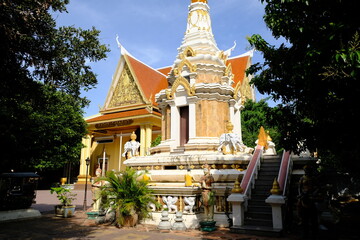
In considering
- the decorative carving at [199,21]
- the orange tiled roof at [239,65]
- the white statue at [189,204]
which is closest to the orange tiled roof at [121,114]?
the orange tiled roof at [239,65]

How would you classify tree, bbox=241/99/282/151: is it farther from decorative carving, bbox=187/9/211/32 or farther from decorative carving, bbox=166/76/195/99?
decorative carving, bbox=166/76/195/99

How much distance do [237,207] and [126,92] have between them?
20.3m

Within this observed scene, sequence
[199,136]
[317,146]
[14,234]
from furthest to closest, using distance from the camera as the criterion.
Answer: [199,136], [14,234], [317,146]

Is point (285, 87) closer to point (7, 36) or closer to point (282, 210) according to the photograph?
point (282, 210)

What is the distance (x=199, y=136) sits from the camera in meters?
12.3

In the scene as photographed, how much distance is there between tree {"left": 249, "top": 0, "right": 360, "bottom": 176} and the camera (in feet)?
15.4

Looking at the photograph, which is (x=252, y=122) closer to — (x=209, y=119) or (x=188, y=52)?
(x=188, y=52)

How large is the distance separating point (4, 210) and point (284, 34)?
1078cm

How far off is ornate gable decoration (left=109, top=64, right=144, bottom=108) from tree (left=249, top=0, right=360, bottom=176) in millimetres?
18964

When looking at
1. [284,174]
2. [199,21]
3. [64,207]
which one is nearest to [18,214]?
[64,207]

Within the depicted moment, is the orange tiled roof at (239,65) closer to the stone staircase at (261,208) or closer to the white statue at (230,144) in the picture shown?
the white statue at (230,144)

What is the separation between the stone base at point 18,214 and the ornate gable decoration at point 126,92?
14.9 meters

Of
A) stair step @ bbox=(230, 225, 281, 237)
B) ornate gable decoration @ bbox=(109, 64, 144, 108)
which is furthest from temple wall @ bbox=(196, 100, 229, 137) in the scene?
ornate gable decoration @ bbox=(109, 64, 144, 108)

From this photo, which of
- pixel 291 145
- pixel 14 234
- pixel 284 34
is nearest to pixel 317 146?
pixel 291 145
